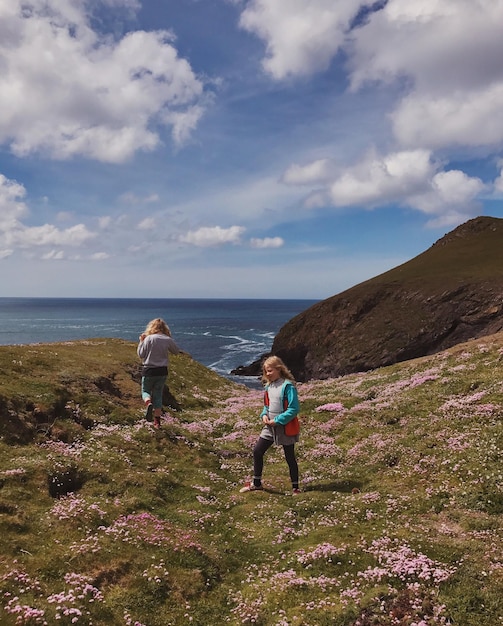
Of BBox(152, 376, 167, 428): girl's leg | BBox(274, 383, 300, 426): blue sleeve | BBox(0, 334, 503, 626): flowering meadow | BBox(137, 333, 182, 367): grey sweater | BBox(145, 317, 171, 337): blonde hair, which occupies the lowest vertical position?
BBox(0, 334, 503, 626): flowering meadow

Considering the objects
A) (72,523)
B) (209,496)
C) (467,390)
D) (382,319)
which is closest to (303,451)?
(209,496)

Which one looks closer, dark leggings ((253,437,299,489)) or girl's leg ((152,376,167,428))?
dark leggings ((253,437,299,489))

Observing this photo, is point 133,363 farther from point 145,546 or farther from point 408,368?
point 145,546

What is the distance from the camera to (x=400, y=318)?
95.8 m

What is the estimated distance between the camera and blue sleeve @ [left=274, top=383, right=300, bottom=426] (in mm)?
13648

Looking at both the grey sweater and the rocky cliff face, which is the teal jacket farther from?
the rocky cliff face

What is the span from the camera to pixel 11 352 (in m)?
26.8

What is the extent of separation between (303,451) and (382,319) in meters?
84.1

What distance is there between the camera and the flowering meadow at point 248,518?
27.0 ft

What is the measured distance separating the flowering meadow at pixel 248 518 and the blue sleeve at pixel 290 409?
279 cm

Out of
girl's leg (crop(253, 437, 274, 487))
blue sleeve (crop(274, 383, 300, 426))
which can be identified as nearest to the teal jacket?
blue sleeve (crop(274, 383, 300, 426))

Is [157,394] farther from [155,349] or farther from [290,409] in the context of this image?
[290,409]

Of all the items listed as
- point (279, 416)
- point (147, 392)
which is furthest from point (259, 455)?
point (147, 392)

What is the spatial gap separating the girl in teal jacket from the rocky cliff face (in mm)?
75330
